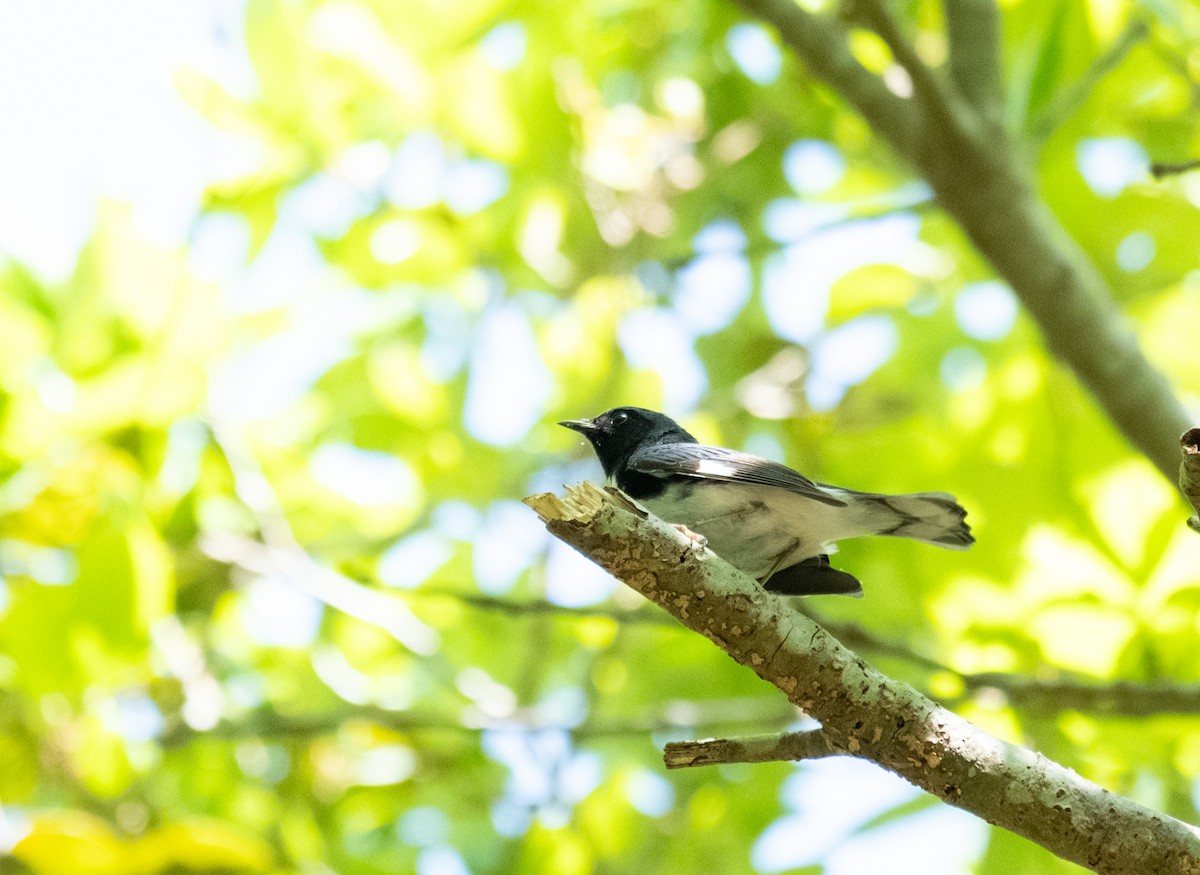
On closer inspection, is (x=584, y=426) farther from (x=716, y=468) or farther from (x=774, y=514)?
(x=774, y=514)

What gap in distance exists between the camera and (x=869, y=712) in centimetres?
197

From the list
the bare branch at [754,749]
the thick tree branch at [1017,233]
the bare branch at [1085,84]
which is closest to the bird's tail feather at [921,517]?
the thick tree branch at [1017,233]

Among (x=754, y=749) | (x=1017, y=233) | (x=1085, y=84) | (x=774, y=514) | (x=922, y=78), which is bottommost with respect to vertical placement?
(x=754, y=749)

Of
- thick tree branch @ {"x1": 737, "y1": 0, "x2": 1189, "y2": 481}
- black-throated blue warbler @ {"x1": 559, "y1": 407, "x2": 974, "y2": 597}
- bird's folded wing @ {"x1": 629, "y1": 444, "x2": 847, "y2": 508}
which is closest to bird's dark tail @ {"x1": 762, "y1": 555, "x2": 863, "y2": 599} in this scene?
black-throated blue warbler @ {"x1": 559, "y1": 407, "x2": 974, "y2": 597}

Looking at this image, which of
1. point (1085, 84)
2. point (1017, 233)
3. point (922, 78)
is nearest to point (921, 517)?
point (1017, 233)

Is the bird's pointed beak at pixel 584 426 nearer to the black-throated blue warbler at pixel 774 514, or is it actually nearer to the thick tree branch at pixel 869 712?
the black-throated blue warbler at pixel 774 514

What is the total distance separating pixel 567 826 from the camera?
409 centimetres

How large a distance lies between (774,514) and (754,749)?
4.63ft

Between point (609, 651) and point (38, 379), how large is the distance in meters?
2.39

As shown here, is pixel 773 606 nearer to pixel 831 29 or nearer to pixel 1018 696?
pixel 1018 696

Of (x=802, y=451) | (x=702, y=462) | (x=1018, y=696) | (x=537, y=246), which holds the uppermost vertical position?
(x=537, y=246)

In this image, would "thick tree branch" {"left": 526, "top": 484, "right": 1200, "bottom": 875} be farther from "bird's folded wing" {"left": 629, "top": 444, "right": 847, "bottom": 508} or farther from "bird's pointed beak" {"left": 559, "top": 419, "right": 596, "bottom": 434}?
"bird's pointed beak" {"left": 559, "top": 419, "right": 596, "bottom": 434}

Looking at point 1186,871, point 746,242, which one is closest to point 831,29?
point 746,242

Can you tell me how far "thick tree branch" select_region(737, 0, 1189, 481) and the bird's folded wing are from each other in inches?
37.5
